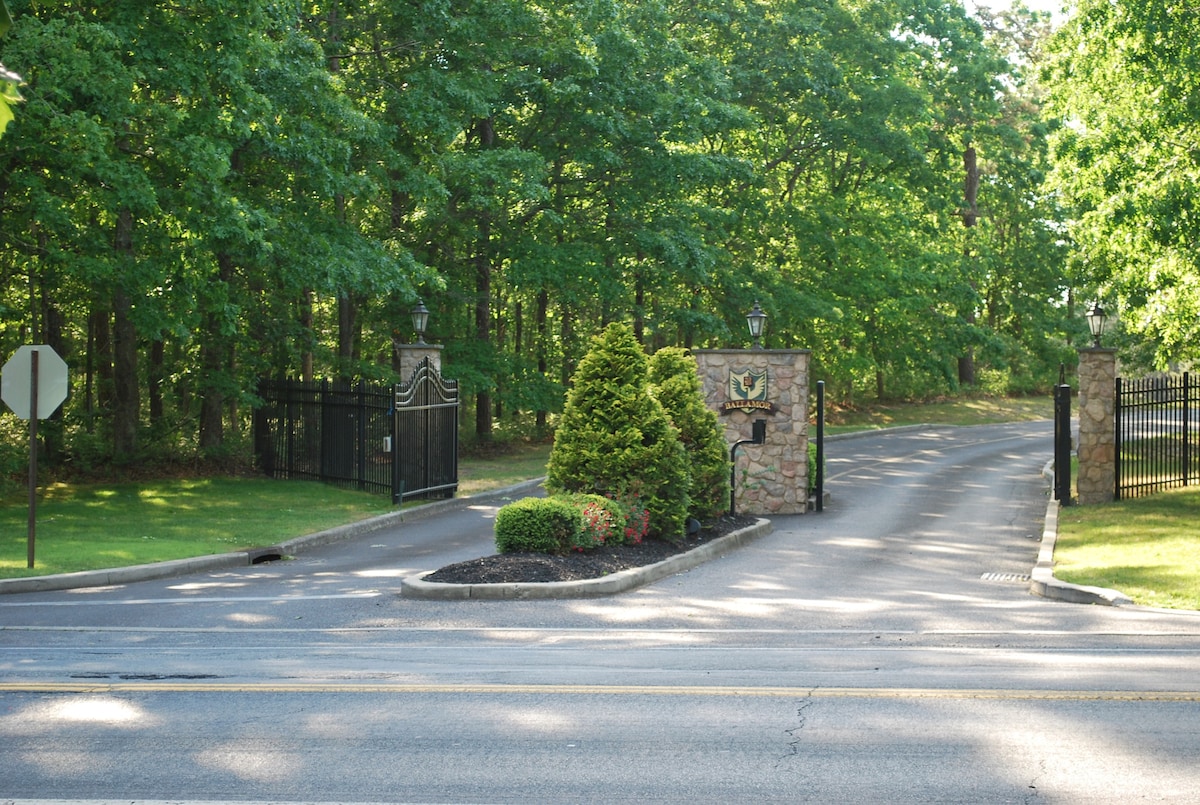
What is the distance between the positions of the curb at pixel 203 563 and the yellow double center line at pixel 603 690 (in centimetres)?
636

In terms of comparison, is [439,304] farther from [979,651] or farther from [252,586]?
[979,651]

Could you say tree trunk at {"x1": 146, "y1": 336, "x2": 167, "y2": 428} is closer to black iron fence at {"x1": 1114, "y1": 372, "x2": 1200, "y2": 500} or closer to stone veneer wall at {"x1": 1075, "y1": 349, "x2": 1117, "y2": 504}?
stone veneer wall at {"x1": 1075, "y1": 349, "x2": 1117, "y2": 504}

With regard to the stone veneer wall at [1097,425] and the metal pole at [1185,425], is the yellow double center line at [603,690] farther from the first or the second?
the metal pole at [1185,425]

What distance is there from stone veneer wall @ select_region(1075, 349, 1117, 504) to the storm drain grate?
6.74m

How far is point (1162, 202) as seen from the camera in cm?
2003

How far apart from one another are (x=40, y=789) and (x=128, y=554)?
420 inches

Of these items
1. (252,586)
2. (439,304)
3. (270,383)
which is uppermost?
(439,304)

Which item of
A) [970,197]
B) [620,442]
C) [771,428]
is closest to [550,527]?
[620,442]

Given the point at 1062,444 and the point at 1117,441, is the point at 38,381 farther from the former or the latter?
the point at 1117,441

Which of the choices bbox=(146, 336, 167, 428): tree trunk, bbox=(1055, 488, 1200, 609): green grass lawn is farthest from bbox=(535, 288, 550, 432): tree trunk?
bbox=(1055, 488, 1200, 609): green grass lawn

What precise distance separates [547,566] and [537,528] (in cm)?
99

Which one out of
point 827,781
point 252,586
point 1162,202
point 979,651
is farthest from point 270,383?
point 827,781

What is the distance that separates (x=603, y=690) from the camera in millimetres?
8398

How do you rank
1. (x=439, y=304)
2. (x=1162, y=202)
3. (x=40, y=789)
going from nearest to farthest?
1. (x=40, y=789)
2. (x=1162, y=202)
3. (x=439, y=304)
